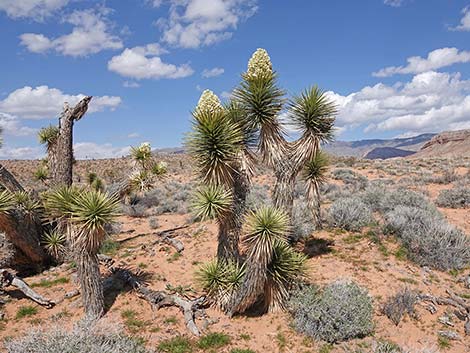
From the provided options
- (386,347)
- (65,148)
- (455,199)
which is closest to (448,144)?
(455,199)

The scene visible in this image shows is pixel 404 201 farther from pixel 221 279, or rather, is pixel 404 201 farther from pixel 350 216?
pixel 221 279

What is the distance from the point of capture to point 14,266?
32.5 ft

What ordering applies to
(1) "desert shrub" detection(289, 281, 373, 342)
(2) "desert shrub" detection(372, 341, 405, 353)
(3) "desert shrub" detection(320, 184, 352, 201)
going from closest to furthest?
1. (2) "desert shrub" detection(372, 341, 405, 353)
2. (1) "desert shrub" detection(289, 281, 373, 342)
3. (3) "desert shrub" detection(320, 184, 352, 201)

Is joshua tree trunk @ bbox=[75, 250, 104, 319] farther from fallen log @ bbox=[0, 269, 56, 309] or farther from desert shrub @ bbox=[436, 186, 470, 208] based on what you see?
desert shrub @ bbox=[436, 186, 470, 208]

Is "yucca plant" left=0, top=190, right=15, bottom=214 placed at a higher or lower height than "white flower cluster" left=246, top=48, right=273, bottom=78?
lower

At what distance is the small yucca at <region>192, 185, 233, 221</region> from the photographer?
674cm

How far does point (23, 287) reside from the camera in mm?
8078

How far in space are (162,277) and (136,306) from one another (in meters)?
1.51

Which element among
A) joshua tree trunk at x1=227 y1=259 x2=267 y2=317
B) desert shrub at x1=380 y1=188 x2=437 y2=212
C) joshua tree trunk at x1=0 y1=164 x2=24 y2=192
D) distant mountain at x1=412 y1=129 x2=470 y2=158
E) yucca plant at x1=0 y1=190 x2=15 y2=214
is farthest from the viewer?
distant mountain at x1=412 y1=129 x2=470 y2=158

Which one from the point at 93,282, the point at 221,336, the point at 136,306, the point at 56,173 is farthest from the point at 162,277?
the point at 56,173

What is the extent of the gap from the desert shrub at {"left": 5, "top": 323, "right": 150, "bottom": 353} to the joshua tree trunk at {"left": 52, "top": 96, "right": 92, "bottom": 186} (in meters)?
4.72

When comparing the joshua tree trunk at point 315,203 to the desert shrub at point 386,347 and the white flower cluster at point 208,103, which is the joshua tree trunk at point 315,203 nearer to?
the white flower cluster at point 208,103

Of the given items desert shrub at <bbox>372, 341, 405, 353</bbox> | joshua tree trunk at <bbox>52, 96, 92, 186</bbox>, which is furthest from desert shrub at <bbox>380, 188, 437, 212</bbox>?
joshua tree trunk at <bbox>52, 96, 92, 186</bbox>

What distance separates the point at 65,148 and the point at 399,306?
28.7ft
